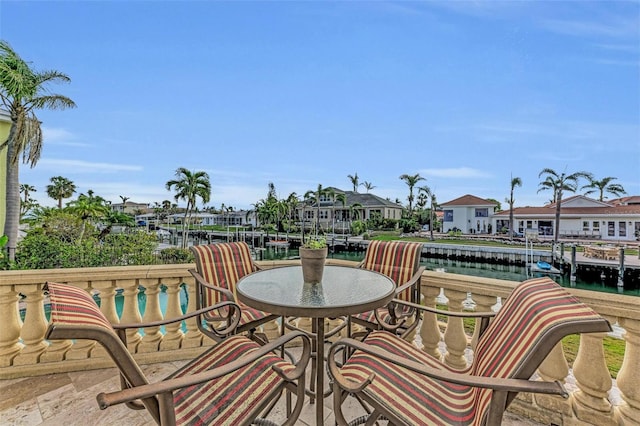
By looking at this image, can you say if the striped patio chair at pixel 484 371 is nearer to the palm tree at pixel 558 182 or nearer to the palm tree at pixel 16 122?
the palm tree at pixel 16 122

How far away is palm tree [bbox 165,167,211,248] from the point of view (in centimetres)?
2333

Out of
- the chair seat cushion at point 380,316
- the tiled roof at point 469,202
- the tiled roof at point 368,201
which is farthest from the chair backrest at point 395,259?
the tiled roof at point 469,202

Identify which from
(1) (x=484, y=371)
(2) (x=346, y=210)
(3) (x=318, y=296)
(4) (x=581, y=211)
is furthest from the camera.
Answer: (2) (x=346, y=210)

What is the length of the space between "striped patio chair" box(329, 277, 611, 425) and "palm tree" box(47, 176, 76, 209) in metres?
43.2

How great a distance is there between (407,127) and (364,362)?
27.4 meters

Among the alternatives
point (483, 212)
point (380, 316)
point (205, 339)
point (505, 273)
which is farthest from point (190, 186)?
point (483, 212)

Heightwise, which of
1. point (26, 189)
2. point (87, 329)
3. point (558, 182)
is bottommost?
point (87, 329)

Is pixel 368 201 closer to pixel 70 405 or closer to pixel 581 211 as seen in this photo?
pixel 581 211

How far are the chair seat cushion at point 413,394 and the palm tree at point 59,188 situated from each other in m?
43.1

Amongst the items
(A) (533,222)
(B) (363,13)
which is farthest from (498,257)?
(B) (363,13)

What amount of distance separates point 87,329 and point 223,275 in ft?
5.33

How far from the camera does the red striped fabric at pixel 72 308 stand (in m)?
0.97

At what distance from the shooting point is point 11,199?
11.5m

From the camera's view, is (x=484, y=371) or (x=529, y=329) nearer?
(x=529, y=329)
